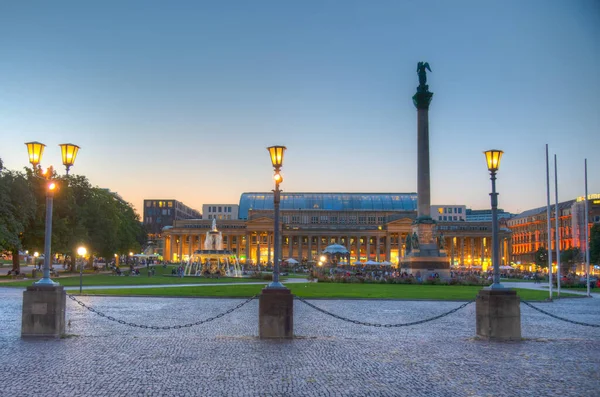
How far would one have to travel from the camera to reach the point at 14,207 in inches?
2431

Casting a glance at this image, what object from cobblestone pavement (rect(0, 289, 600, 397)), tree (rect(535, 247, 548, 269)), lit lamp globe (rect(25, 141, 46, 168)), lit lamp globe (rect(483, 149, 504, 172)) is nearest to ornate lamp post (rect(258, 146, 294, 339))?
cobblestone pavement (rect(0, 289, 600, 397))

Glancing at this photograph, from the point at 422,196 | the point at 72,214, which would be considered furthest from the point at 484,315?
the point at 72,214

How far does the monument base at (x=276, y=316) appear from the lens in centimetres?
1998

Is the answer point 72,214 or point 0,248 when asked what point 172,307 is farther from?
point 72,214

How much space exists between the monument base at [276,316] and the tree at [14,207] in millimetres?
45249

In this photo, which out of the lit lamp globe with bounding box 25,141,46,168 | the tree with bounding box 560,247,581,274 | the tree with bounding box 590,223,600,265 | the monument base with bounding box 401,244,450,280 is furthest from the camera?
the tree with bounding box 560,247,581,274

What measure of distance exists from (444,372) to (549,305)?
2517cm

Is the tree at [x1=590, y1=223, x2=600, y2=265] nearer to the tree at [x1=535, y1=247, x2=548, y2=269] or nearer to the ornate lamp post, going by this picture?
the tree at [x1=535, y1=247, x2=548, y2=269]

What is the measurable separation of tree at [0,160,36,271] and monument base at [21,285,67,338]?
134ft

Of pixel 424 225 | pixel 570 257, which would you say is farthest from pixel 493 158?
pixel 570 257

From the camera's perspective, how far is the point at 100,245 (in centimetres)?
9075

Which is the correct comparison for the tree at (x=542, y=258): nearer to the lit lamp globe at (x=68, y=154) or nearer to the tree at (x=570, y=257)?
the tree at (x=570, y=257)

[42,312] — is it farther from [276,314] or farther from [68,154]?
[276,314]

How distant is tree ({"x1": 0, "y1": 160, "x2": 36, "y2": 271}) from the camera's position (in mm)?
58375
